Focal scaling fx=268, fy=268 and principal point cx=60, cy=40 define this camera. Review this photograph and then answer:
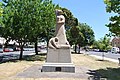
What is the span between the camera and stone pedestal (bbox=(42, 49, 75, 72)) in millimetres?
18578

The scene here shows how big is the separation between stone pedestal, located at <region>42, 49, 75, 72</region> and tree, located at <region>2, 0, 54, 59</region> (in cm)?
1073

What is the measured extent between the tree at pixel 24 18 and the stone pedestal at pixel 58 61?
1073cm

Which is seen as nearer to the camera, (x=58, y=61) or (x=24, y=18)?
(x=58, y=61)

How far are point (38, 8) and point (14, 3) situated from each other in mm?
2761

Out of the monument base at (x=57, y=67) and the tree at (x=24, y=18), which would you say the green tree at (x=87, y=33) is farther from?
the monument base at (x=57, y=67)

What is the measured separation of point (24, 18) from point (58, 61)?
1169 centimetres

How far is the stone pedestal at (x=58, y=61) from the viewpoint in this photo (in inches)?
731

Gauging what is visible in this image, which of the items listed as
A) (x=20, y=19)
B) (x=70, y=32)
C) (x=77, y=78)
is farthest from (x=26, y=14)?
(x=70, y=32)

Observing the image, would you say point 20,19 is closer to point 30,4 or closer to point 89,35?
point 30,4

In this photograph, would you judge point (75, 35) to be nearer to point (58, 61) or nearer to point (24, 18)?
point (24, 18)

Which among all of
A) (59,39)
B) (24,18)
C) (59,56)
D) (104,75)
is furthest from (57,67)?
(24,18)

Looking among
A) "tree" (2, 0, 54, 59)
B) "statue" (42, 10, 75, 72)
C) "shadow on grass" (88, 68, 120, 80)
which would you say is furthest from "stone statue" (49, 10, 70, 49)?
"tree" (2, 0, 54, 59)

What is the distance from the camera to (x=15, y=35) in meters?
29.8

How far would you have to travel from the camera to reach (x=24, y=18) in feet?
96.4
